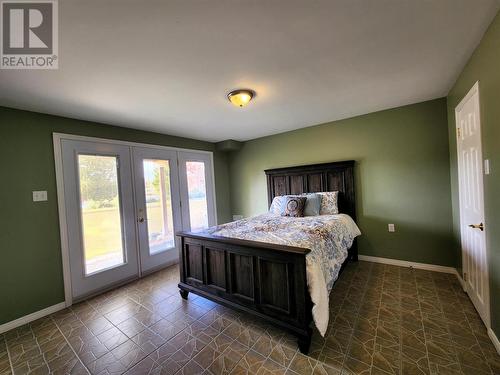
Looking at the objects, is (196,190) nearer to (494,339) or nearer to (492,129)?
(492,129)

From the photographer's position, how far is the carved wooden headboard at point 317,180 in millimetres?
3371

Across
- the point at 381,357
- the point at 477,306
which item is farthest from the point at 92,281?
the point at 477,306

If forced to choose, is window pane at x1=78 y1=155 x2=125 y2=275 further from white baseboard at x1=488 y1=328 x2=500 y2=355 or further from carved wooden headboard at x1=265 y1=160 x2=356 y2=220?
white baseboard at x1=488 y1=328 x2=500 y2=355

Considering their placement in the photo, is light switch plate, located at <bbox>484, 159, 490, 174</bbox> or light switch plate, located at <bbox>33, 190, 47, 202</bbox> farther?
light switch plate, located at <bbox>33, 190, 47, 202</bbox>

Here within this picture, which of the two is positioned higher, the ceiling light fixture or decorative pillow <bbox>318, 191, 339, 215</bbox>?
the ceiling light fixture

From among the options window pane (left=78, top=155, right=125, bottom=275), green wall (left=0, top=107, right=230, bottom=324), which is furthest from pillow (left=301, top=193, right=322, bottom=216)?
green wall (left=0, top=107, right=230, bottom=324)

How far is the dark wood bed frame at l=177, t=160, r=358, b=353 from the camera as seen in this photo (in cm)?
165

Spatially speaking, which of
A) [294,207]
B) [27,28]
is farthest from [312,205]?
[27,28]

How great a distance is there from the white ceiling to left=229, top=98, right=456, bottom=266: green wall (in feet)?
1.42

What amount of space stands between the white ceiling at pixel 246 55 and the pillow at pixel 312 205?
4.46 feet

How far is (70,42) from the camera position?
1.37m

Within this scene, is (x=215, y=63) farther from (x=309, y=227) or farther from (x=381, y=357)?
(x=381, y=357)

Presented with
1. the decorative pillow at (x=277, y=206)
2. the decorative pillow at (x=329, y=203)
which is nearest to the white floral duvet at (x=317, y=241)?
the decorative pillow at (x=329, y=203)

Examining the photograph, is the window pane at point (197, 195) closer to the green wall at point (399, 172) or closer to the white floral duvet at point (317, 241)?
the white floral duvet at point (317, 241)
